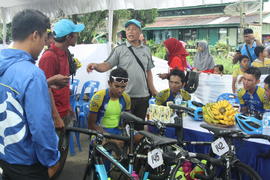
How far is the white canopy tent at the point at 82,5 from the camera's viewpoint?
5.67 m

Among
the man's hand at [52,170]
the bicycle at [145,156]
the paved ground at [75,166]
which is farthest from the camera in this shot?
the paved ground at [75,166]

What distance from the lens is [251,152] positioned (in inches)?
104

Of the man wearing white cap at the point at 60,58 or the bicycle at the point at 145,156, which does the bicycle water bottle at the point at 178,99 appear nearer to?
the bicycle at the point at 145,156

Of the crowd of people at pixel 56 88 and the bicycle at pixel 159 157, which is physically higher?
the crowd of people at pixel 56 88

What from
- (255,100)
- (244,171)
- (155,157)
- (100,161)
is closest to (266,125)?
(244,171)

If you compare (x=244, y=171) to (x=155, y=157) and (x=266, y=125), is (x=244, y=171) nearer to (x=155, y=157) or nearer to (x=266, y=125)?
(x=266, y=125)

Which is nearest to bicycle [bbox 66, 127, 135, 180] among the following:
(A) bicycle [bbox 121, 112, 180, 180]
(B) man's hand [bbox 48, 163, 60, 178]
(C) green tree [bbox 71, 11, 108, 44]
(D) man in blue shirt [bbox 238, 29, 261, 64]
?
(A) bicycle [bbox 121, 112, 180, 180]

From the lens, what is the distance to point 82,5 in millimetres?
7223

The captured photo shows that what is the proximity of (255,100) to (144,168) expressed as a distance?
171 centimetres

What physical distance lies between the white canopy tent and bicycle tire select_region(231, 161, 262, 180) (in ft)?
11.0

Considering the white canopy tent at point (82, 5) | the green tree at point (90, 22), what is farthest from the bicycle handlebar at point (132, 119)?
the green tree at point (90, 22)

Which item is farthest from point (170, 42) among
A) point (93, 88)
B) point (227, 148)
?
point (227, 148)

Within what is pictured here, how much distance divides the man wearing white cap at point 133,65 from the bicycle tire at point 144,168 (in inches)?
42.2

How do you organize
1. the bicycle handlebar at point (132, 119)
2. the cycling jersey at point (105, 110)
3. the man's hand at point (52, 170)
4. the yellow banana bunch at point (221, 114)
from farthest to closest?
the cycling jersey at point (105, 110)
the yellow banana bunch at point (221, 114)
the bicycle handlebar at point (132, 119)
the man's hand at point (52, 170)
